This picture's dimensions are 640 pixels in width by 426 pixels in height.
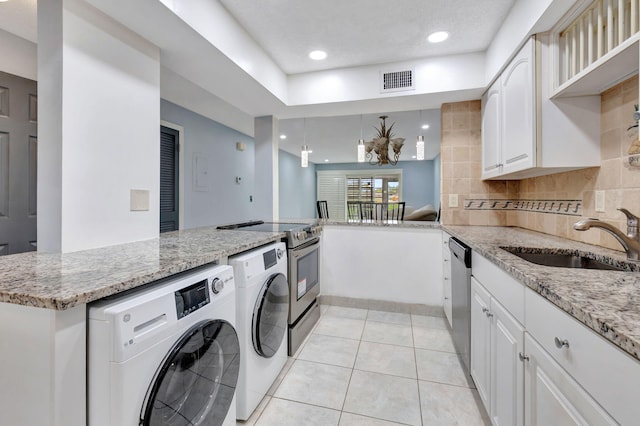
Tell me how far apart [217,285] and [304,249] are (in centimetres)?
117

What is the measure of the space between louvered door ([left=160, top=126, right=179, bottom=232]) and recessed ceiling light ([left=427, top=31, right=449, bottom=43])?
2965mm

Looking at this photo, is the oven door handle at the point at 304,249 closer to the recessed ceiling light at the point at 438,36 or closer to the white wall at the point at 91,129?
the white wall at the point at 91,129

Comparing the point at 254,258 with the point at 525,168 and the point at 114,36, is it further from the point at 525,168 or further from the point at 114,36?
the point at 525,168

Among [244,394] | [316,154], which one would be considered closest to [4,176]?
[244,394]

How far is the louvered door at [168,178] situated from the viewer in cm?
343

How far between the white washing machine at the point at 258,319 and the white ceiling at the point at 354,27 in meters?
1.56

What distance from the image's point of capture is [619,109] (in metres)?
1.47

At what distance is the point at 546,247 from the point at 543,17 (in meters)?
1.23

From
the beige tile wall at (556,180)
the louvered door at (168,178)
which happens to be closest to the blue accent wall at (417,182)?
the beige tile wall at (556,180)

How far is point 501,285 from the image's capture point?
128 centimetres

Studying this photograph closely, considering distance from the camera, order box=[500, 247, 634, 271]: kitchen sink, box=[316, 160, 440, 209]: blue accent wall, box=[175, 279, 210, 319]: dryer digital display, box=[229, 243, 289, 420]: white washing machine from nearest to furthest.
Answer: box=[175, 279, 210, 319]: dryer digital display < box=[500, 247, 634, 271]: kitchen sink < box=[229, 243, 289, 420]: white washing machine < box=[316, 160, 440, 209]: blue accent wall

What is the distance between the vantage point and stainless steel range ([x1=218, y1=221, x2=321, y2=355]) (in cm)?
214

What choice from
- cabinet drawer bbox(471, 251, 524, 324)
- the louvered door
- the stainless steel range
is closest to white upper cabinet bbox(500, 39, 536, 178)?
cabinet drawer bbox(471, 251, 524, 324)

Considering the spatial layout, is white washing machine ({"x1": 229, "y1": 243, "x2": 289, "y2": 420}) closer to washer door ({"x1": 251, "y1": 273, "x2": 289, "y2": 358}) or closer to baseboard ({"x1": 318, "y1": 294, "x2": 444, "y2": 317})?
washer door ({"x1": 251, "y1": 273, "x2": 289, "y2": 358})
